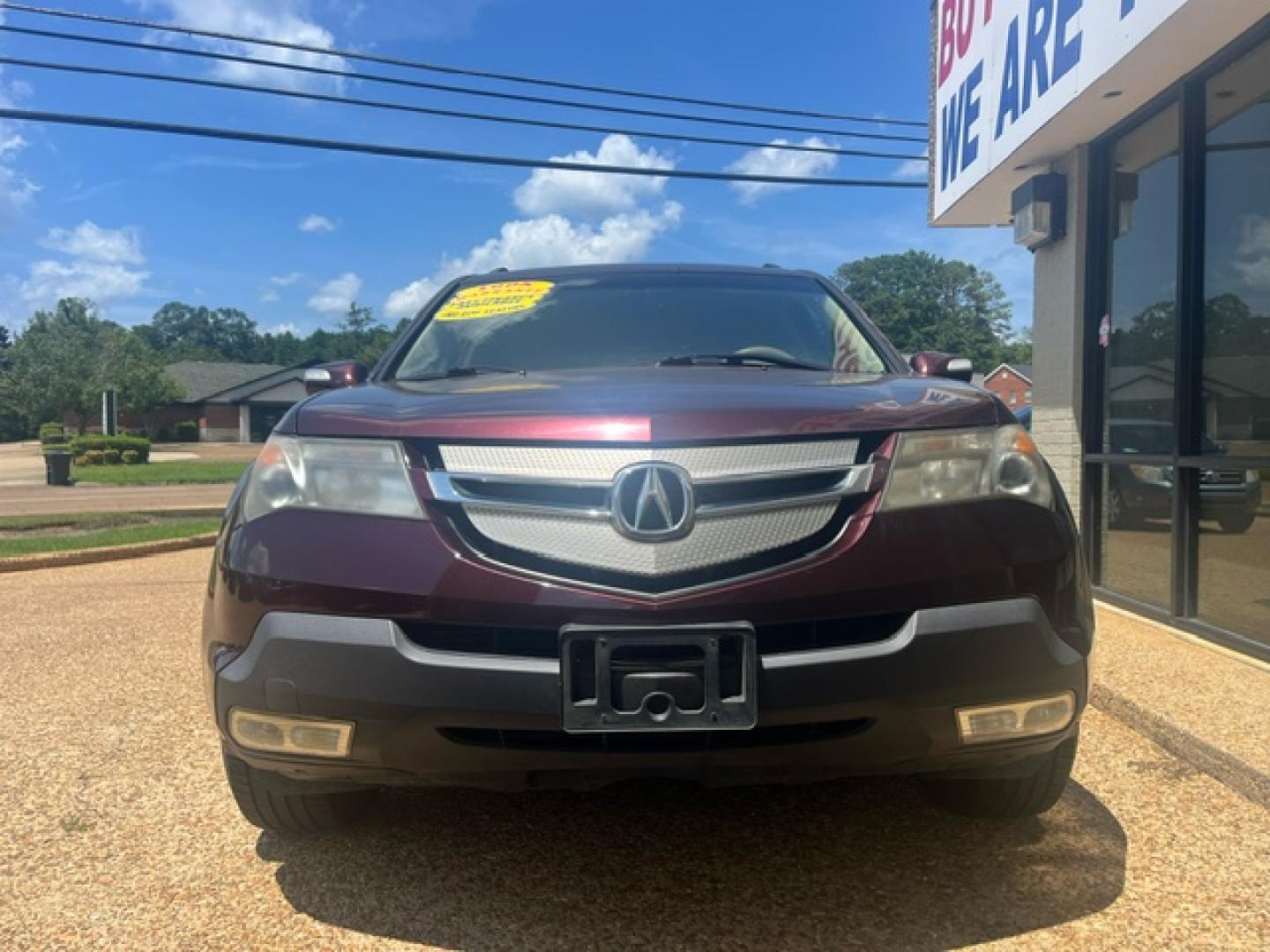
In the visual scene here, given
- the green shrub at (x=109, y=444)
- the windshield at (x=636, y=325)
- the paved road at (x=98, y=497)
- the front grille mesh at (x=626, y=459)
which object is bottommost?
the paved road at (x=98, y=497)

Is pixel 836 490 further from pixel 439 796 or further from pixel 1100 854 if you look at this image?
pixel 439 796

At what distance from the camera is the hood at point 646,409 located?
1.97 metres

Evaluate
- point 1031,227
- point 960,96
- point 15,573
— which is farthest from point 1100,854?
point 15,573

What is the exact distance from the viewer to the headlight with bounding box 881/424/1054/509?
6.59 feet

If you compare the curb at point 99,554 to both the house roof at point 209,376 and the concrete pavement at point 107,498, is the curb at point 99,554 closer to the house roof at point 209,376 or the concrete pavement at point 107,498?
the concrete pavement at point 107,498

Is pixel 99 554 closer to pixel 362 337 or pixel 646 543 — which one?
pixel 646 543

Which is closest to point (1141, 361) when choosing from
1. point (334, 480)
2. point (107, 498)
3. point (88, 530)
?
point (334, 480)

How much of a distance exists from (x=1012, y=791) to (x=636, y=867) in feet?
3.18

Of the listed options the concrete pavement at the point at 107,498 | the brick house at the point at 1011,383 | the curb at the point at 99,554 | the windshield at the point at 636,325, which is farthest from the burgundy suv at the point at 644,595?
the brick house at the point at 1011,383

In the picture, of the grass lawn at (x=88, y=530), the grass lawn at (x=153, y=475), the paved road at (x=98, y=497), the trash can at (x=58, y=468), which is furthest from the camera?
the trash can at (x=58, y=468)

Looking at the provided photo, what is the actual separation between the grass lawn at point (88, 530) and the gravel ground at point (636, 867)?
6519mm

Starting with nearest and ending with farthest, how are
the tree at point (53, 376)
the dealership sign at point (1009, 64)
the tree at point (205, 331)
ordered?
1. the dealership sign at point (1009, 64)
2. the tree at point (53, 376)
3. the tree at point (205, 331)

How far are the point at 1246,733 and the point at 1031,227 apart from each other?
4.38m

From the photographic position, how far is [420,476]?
198 cm
